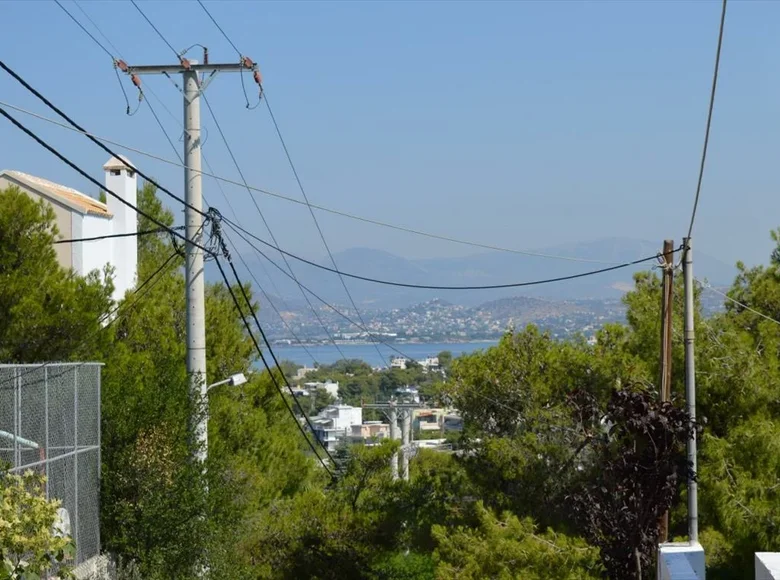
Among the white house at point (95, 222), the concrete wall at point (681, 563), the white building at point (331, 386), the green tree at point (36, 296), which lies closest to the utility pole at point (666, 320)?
the concrete wall at point (681, 563)

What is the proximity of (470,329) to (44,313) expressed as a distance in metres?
106

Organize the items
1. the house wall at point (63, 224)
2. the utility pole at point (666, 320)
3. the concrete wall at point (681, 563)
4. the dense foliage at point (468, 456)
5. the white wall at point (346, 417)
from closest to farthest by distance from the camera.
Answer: the concrete wall at point (681, 563)
the dense foliage at point (468, 456)
the utility pole at point (666, 320)
the house wall at point (63, 224)
the white wall at point (346, 417)

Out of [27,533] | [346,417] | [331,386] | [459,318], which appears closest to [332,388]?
[331,386]

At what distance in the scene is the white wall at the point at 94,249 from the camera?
2439 cm

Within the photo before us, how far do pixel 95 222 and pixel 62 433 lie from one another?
13.1 meters

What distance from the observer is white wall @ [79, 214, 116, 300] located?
2439cm

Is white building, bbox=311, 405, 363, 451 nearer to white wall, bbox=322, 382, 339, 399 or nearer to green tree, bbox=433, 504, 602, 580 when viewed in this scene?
white wall, bbox=322, 382, 339, 399

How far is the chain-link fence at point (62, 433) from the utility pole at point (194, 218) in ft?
4.19

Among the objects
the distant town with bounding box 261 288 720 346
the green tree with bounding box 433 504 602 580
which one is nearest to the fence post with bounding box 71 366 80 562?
the green tree with bounding box 433 504 602 580

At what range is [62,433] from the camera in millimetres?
13055

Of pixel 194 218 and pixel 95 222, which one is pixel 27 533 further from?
pixel 95 222

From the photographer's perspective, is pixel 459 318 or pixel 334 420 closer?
pixel 334 420

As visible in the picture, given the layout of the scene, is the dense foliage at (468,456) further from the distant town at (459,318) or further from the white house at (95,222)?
the distant town at (459,318)

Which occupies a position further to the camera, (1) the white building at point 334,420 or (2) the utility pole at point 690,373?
(1) the white building at point 334,420
